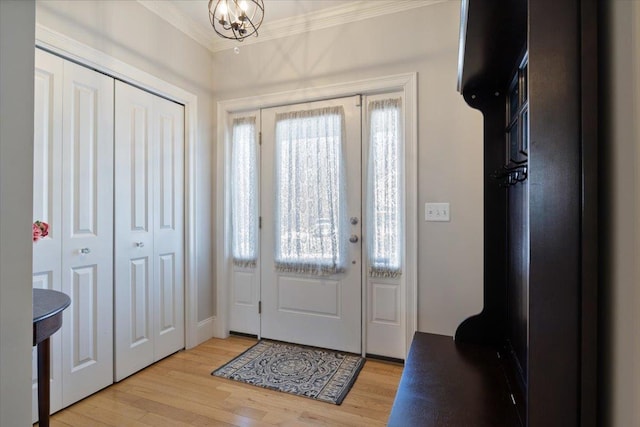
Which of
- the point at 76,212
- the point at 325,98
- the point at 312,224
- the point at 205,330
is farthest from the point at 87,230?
the point at 325,98

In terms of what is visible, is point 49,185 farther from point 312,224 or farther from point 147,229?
point 312,224

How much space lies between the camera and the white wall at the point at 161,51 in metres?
2.01

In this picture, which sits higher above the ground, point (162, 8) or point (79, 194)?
point (162, 8)

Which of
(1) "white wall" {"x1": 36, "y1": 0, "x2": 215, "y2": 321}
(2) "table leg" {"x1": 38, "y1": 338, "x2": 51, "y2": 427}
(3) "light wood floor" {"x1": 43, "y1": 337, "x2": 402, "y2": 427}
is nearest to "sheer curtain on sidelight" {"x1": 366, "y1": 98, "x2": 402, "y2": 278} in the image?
(3) "light wood floor" {"x1": 43, "y1": 337, "x2": 402, "y2": 427}

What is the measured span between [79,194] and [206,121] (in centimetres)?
131

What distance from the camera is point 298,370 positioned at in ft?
7.92

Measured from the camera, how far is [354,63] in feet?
8.59

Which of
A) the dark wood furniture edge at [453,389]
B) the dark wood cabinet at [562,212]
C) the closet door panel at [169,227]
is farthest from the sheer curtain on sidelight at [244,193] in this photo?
the dark wood cabinet at [562,212]

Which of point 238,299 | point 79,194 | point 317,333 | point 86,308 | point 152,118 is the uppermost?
point 152,118

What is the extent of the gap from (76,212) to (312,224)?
5.25ft

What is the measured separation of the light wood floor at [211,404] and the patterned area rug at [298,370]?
0.19 ft

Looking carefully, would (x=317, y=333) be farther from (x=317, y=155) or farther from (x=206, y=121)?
(x=206, y=121)

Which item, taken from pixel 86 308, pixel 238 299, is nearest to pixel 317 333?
pixel 238 299

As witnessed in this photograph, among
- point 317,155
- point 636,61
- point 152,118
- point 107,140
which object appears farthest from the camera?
point 317,155
